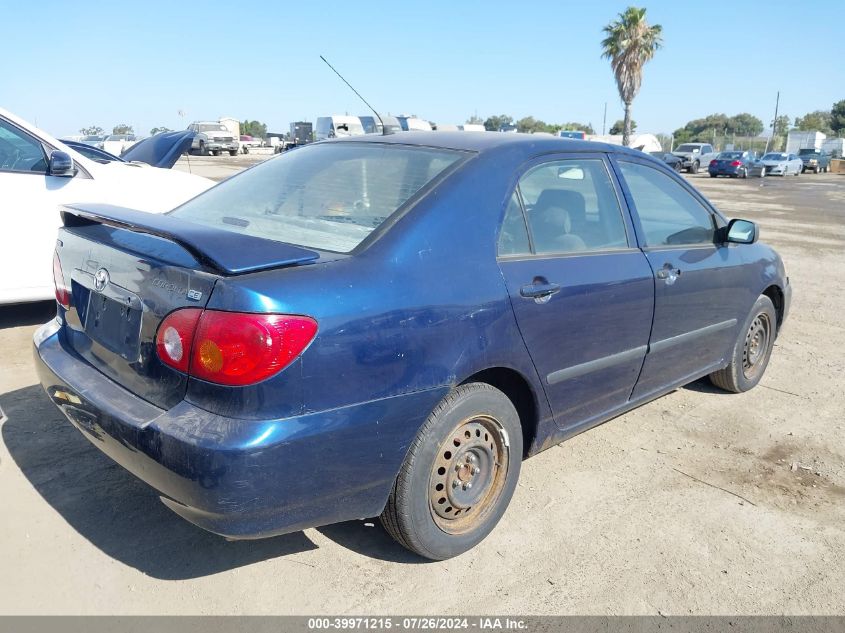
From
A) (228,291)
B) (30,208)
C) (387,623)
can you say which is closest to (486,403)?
(387,623)

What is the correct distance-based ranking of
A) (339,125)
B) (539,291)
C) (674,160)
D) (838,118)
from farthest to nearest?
(838,118) → (674,160) → (339,125) → (539,291)

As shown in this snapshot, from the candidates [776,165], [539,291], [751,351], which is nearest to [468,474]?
[539,291]

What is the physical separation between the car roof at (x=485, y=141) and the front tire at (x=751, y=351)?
1.71 meters

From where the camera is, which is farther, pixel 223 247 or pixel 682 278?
pixel 682 278

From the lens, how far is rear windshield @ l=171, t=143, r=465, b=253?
280cm

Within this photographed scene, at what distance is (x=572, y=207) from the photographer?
3.35 meters

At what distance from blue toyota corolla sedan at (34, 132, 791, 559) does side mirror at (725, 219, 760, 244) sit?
0.49 m

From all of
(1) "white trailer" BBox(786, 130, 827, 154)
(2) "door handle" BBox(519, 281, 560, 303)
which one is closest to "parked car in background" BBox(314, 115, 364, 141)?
(2) "door handle" BBox(519, 281, 560, 303)

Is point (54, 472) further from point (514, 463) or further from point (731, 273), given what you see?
point (731, 273)

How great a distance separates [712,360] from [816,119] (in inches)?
3851

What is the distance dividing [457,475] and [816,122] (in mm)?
97353

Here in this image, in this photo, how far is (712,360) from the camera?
4.29 meters

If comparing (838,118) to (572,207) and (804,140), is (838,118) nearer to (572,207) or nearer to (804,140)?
(804,140)

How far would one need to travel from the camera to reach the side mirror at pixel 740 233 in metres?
4.13
